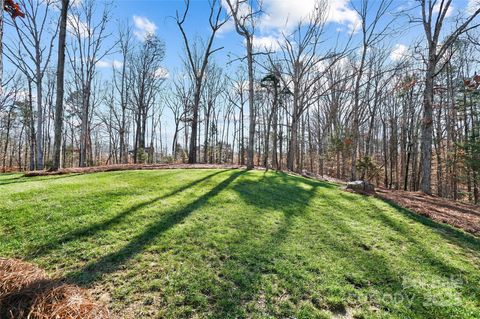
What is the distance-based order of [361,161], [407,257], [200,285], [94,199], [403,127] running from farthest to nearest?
1. [403,127]
2. [361,161]
3. [94,199]
4. [407,257]
5. [200,285]

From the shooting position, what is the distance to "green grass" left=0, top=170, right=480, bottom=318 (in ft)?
8.25

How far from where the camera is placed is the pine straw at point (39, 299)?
69.9 inches

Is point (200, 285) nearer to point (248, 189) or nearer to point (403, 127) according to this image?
point (248, 189)

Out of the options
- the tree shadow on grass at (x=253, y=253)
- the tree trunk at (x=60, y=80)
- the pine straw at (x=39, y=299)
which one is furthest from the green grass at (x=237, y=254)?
the tree trunk at (x=60, y=80)

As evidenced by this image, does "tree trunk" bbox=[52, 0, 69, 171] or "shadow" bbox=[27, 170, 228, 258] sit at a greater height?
"tree trunk" bbox=[52, 0, 69, 171]

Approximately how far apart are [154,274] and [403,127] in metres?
25.3

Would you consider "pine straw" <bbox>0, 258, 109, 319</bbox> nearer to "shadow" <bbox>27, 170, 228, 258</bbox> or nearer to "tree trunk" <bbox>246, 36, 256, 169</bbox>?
"shadow" <bbox>27, 170, 228, 258</bbox>

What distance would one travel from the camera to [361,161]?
16.1 m

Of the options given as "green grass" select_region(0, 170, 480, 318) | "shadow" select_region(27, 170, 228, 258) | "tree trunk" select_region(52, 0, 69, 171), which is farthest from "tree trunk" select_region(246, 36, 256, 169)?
"tree trunk" select_region(52, 0, 69, 171)

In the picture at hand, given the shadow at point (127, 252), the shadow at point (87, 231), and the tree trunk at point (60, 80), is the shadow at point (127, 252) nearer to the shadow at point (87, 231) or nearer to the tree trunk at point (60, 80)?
the shadow at point (87, 231)

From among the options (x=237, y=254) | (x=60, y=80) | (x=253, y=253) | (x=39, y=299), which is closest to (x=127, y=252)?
(x=39, y=299)

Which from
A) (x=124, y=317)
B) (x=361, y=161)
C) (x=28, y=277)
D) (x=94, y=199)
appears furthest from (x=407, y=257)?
(x=361, y=161)

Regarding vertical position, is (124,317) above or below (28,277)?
below

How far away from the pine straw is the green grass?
10.6 inches
